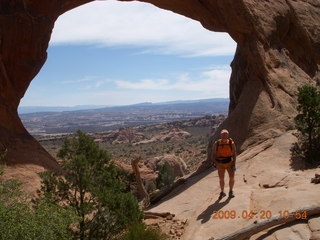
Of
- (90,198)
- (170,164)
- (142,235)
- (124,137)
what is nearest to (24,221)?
(142,235)

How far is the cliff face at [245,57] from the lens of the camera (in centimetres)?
1650

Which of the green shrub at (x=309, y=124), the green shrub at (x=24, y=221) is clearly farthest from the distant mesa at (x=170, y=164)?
the green shrub at (x=24, y=221)

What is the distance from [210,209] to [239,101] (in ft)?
32.5

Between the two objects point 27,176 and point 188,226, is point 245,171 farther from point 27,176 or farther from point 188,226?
point 27,176

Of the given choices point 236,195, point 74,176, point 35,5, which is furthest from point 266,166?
point 35,5

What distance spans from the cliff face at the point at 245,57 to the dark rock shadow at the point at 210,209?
668 centimetres

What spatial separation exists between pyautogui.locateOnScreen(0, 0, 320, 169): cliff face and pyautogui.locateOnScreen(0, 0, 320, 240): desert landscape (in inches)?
2.0

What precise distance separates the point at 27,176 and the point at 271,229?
1180cm

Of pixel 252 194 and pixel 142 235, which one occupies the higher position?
pixel 252 194

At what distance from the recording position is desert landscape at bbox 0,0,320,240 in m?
9.76

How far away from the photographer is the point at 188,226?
905 cm

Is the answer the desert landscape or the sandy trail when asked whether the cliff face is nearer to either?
the desert landscape

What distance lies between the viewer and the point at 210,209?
924 cm
